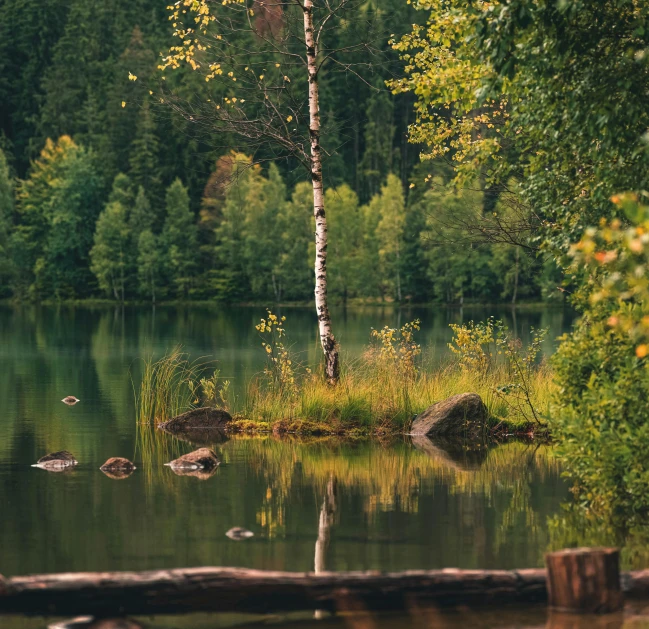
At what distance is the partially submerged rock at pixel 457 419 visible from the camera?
21.7 meters

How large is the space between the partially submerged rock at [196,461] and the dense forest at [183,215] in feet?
238

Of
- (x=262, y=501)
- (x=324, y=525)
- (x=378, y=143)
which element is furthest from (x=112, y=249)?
(x=324, y=525)

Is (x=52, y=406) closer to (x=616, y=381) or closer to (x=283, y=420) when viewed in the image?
(x=283, y=420)

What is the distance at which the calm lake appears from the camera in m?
11.9

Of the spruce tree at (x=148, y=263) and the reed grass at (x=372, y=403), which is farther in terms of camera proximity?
the spruce tree at (x=148, y=263)

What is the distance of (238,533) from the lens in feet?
42.3

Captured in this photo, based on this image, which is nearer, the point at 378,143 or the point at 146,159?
the point at 146,159

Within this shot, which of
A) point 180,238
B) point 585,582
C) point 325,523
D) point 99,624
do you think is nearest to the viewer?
point 99,624

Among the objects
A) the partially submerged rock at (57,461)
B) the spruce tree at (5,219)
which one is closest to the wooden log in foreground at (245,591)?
the partially submerged rock at (57,461)

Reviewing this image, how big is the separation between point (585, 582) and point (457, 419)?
1223 cm

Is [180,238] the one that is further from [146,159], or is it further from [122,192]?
[146,159]

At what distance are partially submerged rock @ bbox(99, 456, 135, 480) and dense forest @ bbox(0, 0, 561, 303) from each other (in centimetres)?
7311

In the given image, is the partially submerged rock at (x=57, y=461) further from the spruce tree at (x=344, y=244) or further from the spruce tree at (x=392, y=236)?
the spruce tree at (x=392, y=236)

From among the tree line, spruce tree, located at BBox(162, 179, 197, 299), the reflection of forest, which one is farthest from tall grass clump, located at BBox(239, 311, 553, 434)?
spruce tree, located at BBox(162, 179, 197, 299)
